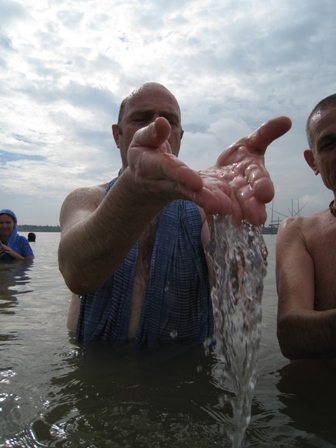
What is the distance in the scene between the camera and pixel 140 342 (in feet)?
8.13

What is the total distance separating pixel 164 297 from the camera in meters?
2.46

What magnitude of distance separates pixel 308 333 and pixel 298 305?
0.70ft

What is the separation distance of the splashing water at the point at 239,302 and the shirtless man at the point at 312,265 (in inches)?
10.2

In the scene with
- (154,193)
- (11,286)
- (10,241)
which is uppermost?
(154,193)

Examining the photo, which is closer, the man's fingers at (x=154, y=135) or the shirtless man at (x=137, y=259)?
the man's fingers at (x=154, y=135)

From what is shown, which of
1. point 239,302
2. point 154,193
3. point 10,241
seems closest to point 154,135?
point 154,193

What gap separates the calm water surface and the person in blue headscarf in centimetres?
680

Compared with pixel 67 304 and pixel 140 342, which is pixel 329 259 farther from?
pixel 67 304

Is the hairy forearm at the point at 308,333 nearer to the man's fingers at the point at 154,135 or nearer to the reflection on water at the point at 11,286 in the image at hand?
the man's fingers at the point at 154,135

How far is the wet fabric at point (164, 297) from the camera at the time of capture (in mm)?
2459

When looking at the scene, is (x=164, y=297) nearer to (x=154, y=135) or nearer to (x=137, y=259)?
(x=137, y=259)

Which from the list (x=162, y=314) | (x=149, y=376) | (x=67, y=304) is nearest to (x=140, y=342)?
(x=162, y=314)

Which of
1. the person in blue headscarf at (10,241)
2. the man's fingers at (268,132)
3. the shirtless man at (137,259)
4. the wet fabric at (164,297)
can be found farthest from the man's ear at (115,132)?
the person in blue headscarf at (10,241)

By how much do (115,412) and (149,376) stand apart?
0.47 metres
